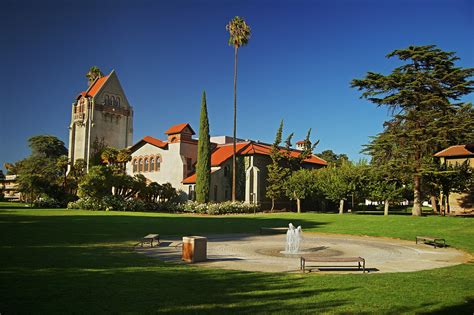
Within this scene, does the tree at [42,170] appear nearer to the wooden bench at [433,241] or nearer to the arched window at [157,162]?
the arched window at [157,162]

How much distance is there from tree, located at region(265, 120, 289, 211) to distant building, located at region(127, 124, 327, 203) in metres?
1.63

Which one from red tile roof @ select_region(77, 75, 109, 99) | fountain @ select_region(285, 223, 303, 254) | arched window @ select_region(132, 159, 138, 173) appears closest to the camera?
fountain @ select_region(285, 223, 303, 254)

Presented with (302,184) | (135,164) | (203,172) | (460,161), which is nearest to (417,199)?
(460,161)

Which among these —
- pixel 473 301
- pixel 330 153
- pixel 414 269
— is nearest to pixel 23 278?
pixel 473 301

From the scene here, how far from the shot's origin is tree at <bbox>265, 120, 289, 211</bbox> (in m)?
54.2

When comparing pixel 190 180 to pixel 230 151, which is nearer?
pixel 190 180

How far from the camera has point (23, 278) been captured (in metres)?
9.35

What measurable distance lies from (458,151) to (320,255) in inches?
1335

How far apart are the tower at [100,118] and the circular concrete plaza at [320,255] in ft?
208

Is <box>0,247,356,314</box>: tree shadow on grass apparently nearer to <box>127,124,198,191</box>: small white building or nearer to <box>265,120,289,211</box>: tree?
<box>265,120,289,211</box>: tree

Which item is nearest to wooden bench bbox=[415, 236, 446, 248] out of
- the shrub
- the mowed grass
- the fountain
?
the mowed grass

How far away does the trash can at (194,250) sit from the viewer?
12.9 m

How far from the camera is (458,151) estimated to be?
138ft

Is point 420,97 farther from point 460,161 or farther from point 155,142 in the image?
point 155,142
